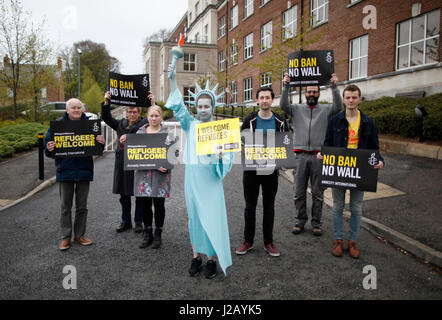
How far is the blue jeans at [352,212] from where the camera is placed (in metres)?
4.51

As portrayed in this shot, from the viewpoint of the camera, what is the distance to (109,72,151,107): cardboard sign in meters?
5.28

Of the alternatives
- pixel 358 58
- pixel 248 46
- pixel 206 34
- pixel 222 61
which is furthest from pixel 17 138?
pixel 206 34

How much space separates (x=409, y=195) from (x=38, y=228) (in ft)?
23.6

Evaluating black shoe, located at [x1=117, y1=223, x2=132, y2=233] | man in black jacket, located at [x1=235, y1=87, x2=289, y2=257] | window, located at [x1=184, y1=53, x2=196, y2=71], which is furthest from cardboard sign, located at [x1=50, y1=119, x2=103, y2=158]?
window, located at [x1=184, y1=53, x2=196, y2=71]

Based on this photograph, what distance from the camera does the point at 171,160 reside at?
16.3ft

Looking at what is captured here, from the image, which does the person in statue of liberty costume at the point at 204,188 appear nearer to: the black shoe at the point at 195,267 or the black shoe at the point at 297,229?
the black shoe at the point at 195,267

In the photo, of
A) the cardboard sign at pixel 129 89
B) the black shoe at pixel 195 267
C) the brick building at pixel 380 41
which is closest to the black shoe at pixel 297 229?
the black shoe at pixel 195 267

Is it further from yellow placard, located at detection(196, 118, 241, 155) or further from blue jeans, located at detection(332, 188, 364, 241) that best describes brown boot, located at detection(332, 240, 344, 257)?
yellow placard, located at detection(196, 118, 241, 155)

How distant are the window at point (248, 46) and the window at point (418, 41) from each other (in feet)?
52.5

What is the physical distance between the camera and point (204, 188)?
391cm

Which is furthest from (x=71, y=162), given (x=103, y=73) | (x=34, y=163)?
(x=103, y=73)

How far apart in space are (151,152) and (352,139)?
291 centimetres

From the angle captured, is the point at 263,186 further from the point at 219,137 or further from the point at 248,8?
the point at 248,8
